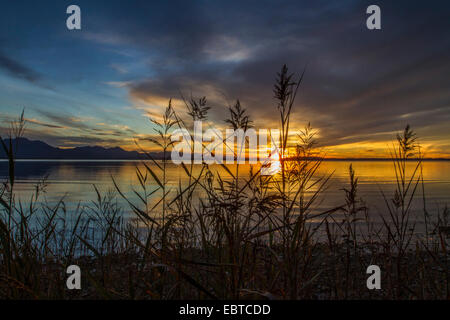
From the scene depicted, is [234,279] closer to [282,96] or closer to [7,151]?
[282,96]

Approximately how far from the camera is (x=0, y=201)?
2.28m

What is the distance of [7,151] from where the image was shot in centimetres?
227

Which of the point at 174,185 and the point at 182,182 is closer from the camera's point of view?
the point at 174,185

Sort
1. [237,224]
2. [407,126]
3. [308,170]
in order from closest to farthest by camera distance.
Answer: [237,224]
[308,170]
[407,126]
